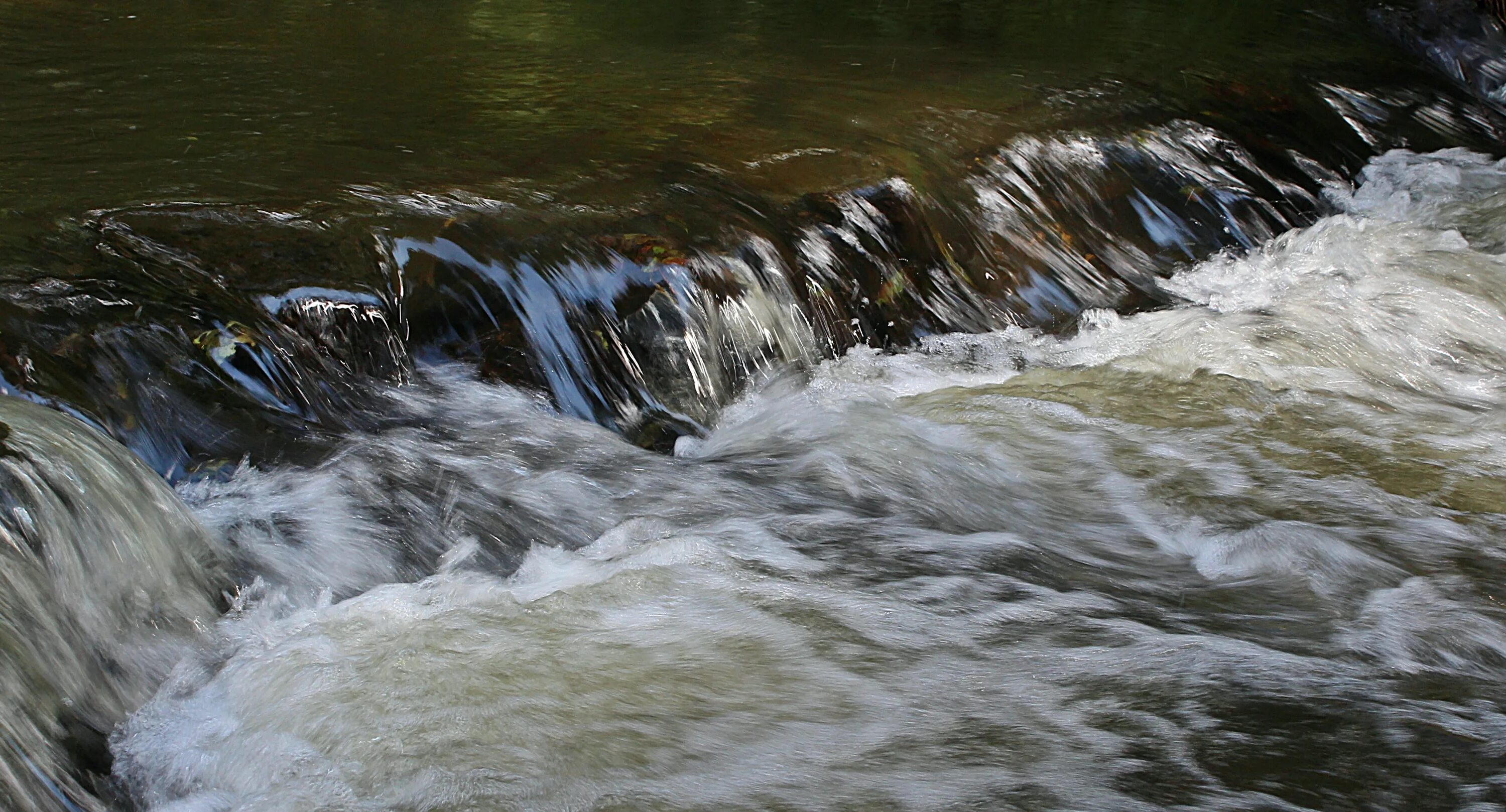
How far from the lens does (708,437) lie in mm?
4043

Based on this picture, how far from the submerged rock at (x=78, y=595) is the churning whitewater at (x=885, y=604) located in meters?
0.08

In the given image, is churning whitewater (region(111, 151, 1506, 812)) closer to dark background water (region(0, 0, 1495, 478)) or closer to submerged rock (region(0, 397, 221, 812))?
submerged rock (region(0, 397, 221, 812))

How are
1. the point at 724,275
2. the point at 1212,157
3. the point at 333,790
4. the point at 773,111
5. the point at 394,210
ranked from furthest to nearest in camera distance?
1. the point at 1212,157
2. the point at 773,111
3. the point at 724,275
4. the point at 394,210
5. the point at 333,790

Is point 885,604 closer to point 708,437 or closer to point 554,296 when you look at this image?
point 708,437

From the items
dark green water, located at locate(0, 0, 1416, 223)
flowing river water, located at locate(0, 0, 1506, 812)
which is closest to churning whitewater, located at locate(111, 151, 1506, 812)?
flowing river water, located at locate(0, 0, 1506, 812)

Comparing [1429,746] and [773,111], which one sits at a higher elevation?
[773,111]

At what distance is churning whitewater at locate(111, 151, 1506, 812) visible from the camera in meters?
2.38

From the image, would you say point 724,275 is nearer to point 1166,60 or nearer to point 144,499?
point 144,499

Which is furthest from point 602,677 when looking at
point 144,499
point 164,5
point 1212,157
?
point 164,5

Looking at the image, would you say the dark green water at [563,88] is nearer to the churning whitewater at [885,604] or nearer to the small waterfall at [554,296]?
the small waterfall at [554,296]

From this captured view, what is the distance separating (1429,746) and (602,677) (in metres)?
1.64

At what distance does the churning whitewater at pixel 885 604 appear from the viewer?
2.38 metres

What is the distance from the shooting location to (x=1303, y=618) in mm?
3010

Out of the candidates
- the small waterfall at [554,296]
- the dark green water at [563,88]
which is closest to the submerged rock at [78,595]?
the small waterfall at [554,296]
